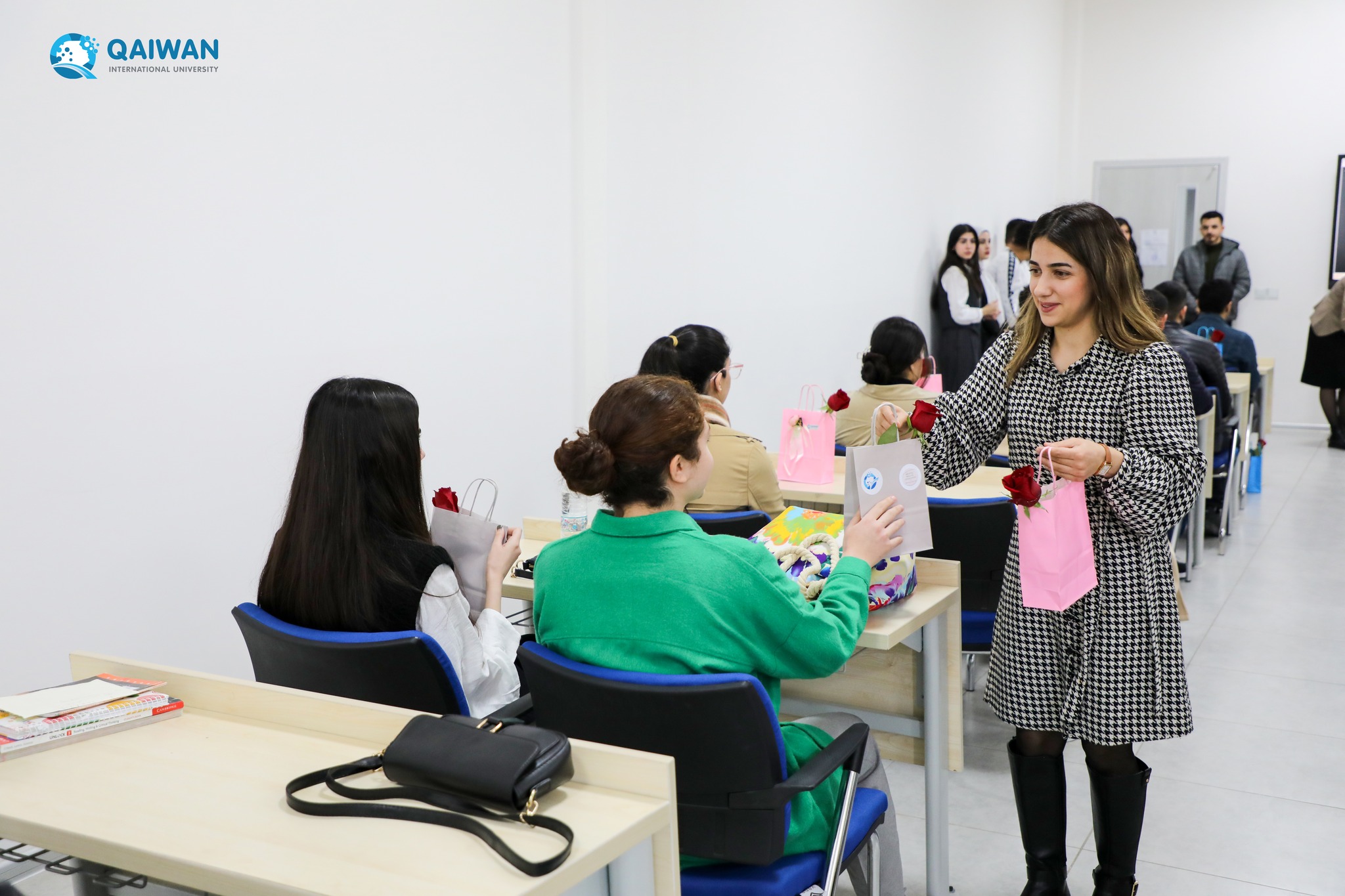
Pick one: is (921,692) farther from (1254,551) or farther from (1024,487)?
(1254,551)

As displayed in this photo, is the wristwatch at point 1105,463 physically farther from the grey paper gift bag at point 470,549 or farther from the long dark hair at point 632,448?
the grey paper gift bag at point 470,549

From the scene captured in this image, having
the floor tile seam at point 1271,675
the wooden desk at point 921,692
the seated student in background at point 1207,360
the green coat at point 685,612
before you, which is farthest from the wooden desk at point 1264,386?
the green coat at point 685,612

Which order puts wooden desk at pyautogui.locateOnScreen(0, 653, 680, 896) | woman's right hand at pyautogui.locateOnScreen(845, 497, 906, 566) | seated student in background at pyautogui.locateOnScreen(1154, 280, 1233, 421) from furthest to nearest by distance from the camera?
seated student in background at pyautogui.locateOnScreen(1154, 280, 1233, 421)
woman's right hand at pyautogui.locateOnScreen(845, 497, 906, 566)
wooden desk at pyautogui.locateOnScreen(0, 653, 680, 896)

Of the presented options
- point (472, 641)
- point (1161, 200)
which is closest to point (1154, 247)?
point (1161, 200)

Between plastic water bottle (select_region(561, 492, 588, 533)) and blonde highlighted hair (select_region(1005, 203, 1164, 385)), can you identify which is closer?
blonde highlighted hair (select_region(1005, 203, 1164, 385))

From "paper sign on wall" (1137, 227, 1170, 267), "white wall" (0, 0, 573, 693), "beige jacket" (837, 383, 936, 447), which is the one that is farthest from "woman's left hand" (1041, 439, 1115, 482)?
"paper sign on wall" (1137, 227, 1170, 267)

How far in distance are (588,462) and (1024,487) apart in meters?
0.81

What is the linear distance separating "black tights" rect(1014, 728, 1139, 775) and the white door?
852cm

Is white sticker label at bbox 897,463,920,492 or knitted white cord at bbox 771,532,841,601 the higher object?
white sticker label at bbox 897,463,920,492

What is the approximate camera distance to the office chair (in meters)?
1.54

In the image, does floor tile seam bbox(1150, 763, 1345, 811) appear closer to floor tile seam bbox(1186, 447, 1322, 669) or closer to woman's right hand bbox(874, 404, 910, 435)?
floor tile seam bbox(1186, 447, 1322, 669)

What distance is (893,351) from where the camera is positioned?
396 cm

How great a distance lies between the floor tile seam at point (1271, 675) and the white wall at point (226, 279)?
2.55m

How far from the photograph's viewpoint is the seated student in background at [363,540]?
1.98 meters
